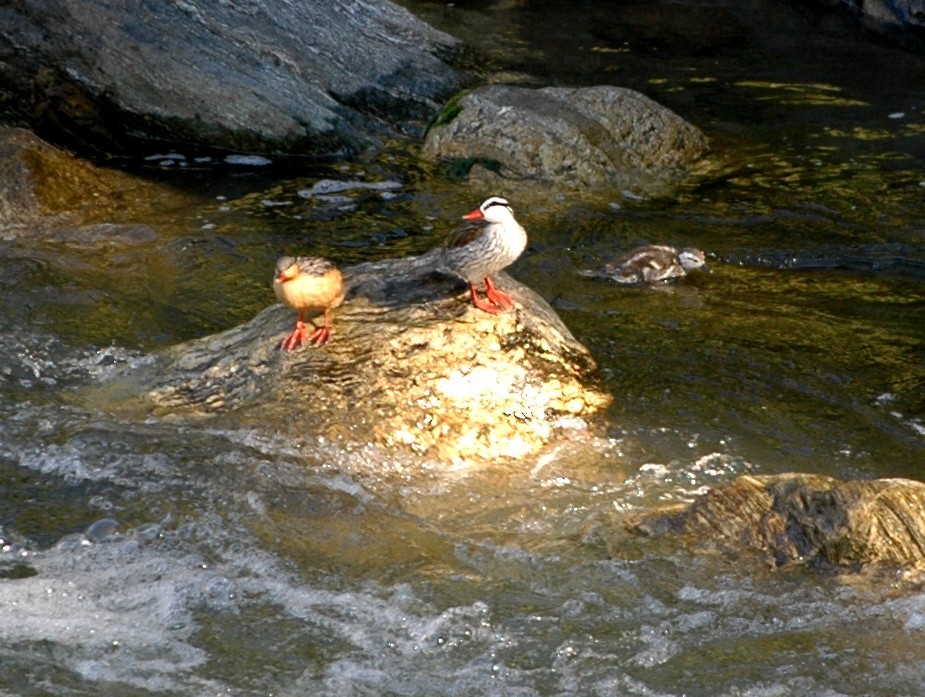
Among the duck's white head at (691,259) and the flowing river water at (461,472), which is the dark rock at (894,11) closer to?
the flowing river water at (461,472)

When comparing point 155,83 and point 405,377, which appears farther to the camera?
point 155,83

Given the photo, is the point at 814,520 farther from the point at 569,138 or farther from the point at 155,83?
the point at 155,83

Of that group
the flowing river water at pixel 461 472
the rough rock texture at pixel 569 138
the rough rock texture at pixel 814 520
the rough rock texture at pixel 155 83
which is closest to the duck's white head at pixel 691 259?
the flowing river water at pixel 461 472

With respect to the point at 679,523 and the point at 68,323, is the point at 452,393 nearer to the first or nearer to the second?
the point at 679,523

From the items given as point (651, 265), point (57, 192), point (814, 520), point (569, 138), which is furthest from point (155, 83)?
point (814, 520)

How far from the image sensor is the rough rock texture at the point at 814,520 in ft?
17.5

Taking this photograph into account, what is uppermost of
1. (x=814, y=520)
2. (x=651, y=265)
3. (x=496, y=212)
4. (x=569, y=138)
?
(x=496, y=212)

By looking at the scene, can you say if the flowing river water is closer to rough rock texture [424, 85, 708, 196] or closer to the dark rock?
rough rock texture [424, 85, 708, 196]

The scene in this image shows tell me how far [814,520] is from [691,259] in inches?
149

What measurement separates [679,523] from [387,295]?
6.77ft

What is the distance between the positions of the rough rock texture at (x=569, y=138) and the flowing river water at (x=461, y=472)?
401mm

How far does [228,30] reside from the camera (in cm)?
1215

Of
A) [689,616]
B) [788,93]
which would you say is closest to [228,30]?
[788,93]

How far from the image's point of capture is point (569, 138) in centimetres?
1102
